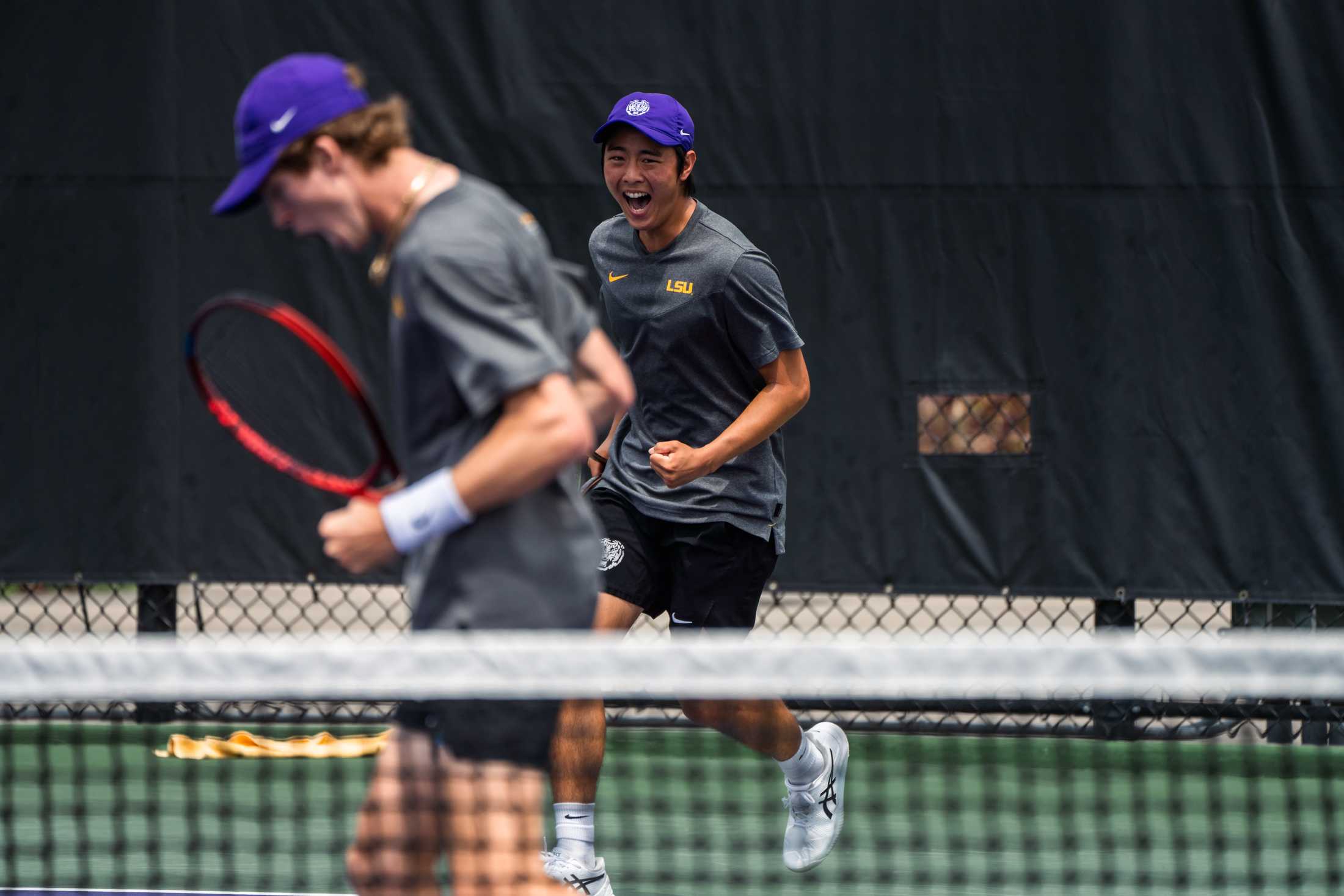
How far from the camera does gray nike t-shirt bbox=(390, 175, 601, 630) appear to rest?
1.83m

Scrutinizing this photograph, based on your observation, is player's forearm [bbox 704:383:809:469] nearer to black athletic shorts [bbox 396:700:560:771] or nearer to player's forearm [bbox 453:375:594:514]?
black athletic shorts [bbox 396:700:560:771]

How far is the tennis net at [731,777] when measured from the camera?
2.11m

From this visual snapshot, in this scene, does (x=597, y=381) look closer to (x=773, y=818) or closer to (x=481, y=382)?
(x=481, y=382)

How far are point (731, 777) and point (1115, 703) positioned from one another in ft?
4.37

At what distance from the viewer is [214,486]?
4965 mm

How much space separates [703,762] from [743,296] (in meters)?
1.90

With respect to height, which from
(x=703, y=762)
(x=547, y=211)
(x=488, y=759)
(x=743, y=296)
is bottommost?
(x=703, y=762)

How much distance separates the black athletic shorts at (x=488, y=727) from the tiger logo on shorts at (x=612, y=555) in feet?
4.94

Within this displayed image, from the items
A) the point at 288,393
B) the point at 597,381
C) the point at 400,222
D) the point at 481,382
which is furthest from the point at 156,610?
the point at 481,382

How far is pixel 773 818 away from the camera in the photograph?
4.20m

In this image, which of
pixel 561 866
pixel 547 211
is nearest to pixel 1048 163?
pixel 547 211

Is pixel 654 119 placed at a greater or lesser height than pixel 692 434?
greater

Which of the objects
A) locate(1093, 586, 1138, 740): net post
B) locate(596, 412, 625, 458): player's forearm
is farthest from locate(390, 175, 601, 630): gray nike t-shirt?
locate(1093, 586, 1138, 740): net post

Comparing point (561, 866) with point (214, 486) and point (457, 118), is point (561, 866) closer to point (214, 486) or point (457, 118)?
point (214, 486)
